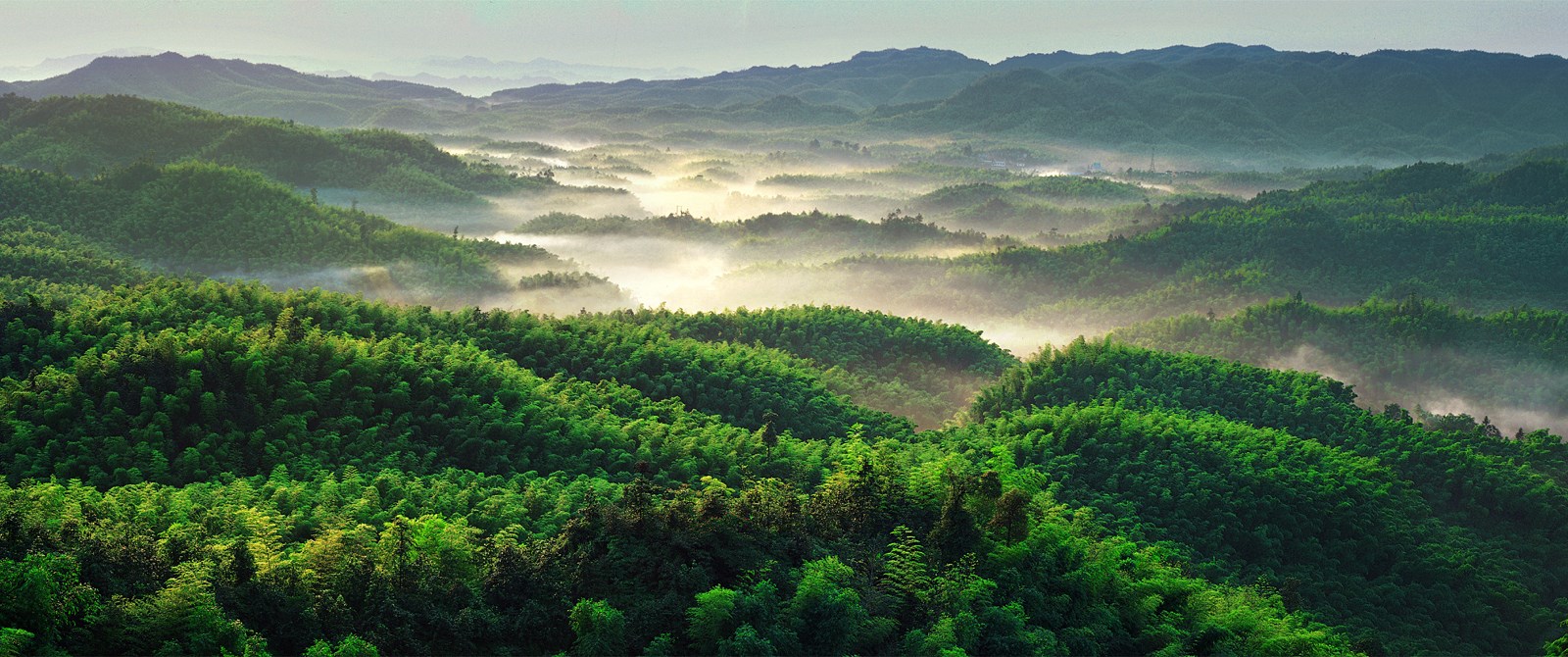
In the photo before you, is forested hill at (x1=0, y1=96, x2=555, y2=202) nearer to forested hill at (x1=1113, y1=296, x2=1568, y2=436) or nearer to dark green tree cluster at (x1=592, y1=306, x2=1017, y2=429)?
dark green tree cluster at (x1=592, y1=306, x2=1017, y2=429)

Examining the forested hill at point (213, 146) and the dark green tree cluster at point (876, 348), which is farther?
the forested hill at point (213, 146)

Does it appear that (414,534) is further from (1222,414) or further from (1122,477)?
(1222,414)

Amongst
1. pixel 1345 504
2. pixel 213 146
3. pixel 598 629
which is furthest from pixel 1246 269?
pixel 213 146

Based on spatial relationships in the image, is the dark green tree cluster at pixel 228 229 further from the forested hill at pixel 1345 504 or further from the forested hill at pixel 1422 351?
the forested hill at pixel 1422 351

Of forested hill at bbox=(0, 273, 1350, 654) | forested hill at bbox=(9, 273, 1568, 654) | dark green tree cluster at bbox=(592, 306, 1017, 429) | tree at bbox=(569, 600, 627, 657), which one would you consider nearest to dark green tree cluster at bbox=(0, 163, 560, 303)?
dark green tree cluster at bbox=(592, 306, 1017, 429)

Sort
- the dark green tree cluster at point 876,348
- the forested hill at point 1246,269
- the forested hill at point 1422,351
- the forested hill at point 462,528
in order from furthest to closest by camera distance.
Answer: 1. the forested hill at point 1246,269
2. the forested hill at point 1422,351
3. the dark green tree cluster at point 876,348
4. the forested hill at point 462,528

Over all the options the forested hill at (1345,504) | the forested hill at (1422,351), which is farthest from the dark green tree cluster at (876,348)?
the forested hill at (1422,351)

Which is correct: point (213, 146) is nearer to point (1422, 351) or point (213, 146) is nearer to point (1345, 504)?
point (1345, 504)
